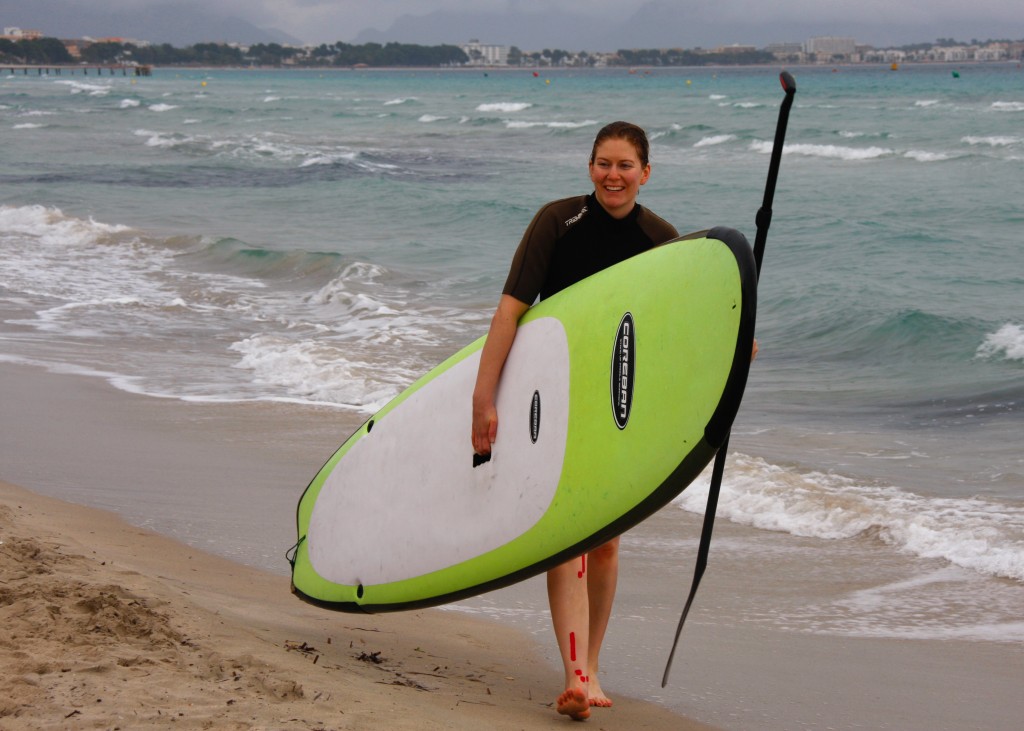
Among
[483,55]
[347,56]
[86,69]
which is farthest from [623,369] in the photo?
[483,55]

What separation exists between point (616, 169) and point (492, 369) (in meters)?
0.60

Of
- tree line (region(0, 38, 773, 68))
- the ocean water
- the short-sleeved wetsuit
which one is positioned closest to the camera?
the short-sleeved wetsuit

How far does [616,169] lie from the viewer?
2.82 m

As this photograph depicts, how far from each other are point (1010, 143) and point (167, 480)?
26531 millimetres

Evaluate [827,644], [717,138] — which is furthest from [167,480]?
[717,138]

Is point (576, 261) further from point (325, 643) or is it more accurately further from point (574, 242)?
point (325, 643)

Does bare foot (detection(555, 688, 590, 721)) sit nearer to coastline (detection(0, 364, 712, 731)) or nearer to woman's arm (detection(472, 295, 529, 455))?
Answer: coastline (detection(0, 364, 712, 731))

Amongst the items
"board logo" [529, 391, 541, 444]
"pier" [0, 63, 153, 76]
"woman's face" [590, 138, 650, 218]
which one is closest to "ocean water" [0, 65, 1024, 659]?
"board logo" [529, 391, 541, 444]

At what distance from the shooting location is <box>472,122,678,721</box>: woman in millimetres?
2830

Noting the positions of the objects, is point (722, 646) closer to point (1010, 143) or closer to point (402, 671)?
point (402, 671)

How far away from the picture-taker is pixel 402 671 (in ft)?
10.1

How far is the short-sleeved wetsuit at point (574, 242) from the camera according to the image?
9.50 feet

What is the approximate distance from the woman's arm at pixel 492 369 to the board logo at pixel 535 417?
101 millimetres

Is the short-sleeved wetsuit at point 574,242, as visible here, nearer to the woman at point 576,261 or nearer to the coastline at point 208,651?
the woman at point 576,261
